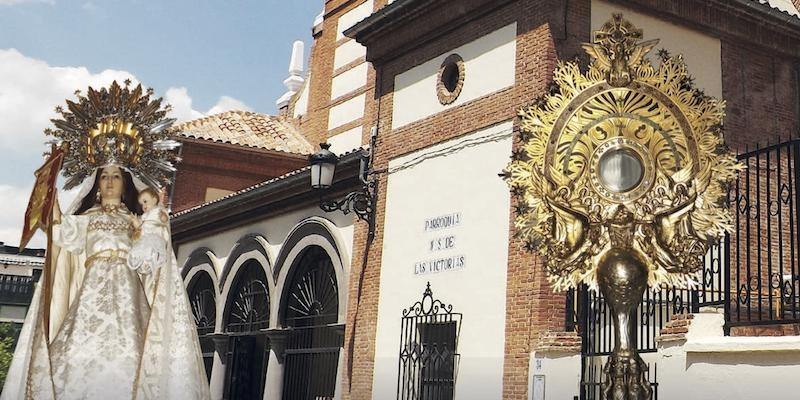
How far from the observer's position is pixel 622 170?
378 centimetres

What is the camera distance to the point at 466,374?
10656 mm

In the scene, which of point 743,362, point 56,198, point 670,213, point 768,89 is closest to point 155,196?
point 56,198

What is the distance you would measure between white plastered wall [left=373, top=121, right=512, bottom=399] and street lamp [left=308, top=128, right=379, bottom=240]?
37cm

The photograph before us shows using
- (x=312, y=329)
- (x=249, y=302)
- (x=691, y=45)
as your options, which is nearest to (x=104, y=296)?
(x=691, y=45)

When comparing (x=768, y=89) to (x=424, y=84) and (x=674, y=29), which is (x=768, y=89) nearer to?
(x=674, y=29)

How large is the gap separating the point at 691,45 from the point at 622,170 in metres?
8.49

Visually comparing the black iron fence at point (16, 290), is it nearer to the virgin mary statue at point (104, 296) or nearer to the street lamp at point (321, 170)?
the street lamp at point (321, 170)

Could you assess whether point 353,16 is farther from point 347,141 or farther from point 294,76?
point 294,76

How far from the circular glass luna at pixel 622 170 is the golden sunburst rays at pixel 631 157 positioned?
1cm

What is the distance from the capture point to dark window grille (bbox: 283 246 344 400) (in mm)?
14164

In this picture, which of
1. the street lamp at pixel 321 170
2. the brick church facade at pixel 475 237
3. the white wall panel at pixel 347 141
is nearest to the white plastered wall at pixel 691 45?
the brick church facade at pixel 475 237

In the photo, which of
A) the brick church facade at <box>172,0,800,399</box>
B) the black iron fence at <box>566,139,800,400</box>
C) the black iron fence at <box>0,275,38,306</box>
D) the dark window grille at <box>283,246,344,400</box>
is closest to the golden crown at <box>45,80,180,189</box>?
the black iron fence at <box>566,139,800,400</box>

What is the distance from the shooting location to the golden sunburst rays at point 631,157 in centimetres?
377

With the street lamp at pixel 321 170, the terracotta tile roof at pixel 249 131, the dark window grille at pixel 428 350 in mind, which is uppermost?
the terracotta tile roof at pixel 249 131
